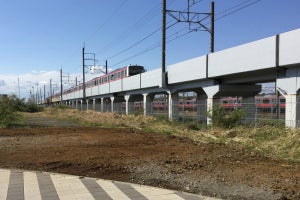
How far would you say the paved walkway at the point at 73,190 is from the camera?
7129mm

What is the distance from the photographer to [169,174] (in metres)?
8.95

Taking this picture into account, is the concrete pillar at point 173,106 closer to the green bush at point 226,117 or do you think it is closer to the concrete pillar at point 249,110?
the concrete pillar at point 249,110

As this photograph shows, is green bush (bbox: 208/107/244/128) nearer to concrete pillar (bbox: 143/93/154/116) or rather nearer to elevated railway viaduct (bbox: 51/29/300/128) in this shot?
elevated railway viaduct (bbox: 51/29/300/128)

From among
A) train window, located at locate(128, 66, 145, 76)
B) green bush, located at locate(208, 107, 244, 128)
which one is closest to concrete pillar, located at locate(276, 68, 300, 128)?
green bush, located at locate(208, 107, 244, 128)

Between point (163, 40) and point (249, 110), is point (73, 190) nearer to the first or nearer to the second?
point (249, 110)

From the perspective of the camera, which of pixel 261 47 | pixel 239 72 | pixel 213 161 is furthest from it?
pixel 239 72

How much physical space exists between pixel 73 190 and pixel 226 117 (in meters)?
14.4

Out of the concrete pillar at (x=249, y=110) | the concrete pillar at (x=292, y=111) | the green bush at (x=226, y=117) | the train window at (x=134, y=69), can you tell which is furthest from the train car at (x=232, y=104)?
the train window at (x=134, y=69)

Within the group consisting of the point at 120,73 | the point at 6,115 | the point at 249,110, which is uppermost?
the point at 120,73

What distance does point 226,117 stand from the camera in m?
20.9

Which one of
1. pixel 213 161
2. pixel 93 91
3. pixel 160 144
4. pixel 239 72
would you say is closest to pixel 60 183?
pixel 213 161

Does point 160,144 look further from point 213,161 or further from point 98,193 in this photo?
point 98,193

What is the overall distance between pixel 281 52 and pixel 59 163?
11.4 metres

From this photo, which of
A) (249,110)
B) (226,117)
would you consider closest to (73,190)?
(226,117)
